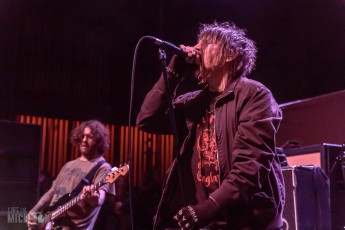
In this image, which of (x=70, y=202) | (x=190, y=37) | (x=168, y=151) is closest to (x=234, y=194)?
(x=70, y=202)

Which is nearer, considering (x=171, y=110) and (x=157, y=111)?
(x=171, y=110)

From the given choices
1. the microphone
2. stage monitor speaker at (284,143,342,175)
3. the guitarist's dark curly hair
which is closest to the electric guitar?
the guitarist's dark curly hair

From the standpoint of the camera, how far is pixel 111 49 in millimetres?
9789

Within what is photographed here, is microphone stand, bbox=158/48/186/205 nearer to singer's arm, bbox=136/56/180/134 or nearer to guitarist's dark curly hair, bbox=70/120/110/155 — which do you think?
singer's arm, bbox=136/56/180/134

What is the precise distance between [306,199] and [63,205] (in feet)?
8.34

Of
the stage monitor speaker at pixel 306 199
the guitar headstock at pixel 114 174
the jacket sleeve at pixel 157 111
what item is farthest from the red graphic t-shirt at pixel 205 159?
the guitar headstock at pixel 114 174

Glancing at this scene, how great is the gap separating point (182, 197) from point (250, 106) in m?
0.50

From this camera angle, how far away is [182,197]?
7.61ft

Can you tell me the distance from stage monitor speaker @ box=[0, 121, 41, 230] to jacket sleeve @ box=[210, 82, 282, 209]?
3.86 meters

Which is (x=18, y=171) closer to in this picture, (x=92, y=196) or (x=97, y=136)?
(x=97, y=136)

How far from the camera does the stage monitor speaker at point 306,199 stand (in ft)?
11.9

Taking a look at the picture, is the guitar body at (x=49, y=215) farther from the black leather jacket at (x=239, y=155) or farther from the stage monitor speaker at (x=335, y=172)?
the black leather jacket at (x=239, y=155)

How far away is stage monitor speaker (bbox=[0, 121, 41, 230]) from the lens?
A: 562 centimetres

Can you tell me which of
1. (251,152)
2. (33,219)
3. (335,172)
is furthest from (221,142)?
(33,219)
